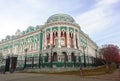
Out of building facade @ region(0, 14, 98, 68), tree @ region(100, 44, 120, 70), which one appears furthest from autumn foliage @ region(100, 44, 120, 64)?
A: building facade @ region(0, 14, 98, 68)

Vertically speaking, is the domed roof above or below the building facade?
above

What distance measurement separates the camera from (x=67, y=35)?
4509cm

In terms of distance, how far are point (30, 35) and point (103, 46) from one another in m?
33.7

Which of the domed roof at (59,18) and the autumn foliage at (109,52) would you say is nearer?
the domed roof at (59,18)

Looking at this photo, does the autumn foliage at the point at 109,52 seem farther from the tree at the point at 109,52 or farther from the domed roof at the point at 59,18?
the domed roof at the point at 59,18

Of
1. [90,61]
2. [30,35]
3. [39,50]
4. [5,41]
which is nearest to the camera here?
[90,61]

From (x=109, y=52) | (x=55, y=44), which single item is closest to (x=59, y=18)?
(x=55, y=44)

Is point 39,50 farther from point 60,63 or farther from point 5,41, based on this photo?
point 5,41

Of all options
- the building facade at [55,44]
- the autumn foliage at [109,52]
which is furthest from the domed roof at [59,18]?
the autumn foliage at [109,52]

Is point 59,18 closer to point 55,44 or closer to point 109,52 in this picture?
point 55,44

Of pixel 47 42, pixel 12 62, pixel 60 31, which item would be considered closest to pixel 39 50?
pixel 47 42

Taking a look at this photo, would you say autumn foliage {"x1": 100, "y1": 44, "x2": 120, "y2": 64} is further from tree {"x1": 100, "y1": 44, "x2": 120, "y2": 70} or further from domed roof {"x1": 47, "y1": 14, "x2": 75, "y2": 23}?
domed roof {"x1": 47, "y1": 14, "x2": 75, "y2": 23}

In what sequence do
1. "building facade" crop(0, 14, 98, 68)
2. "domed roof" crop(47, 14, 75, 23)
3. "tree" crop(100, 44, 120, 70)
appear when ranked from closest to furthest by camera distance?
"building facade" crop(0, 14, 98, 68) < "domed roof" crop(47, 14, 75, 23) < "tree" crop(100, 44, 120, 70)

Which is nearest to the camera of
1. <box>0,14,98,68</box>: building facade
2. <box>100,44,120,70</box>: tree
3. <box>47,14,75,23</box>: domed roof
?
<box>0,14,98,68</box>: building facade
